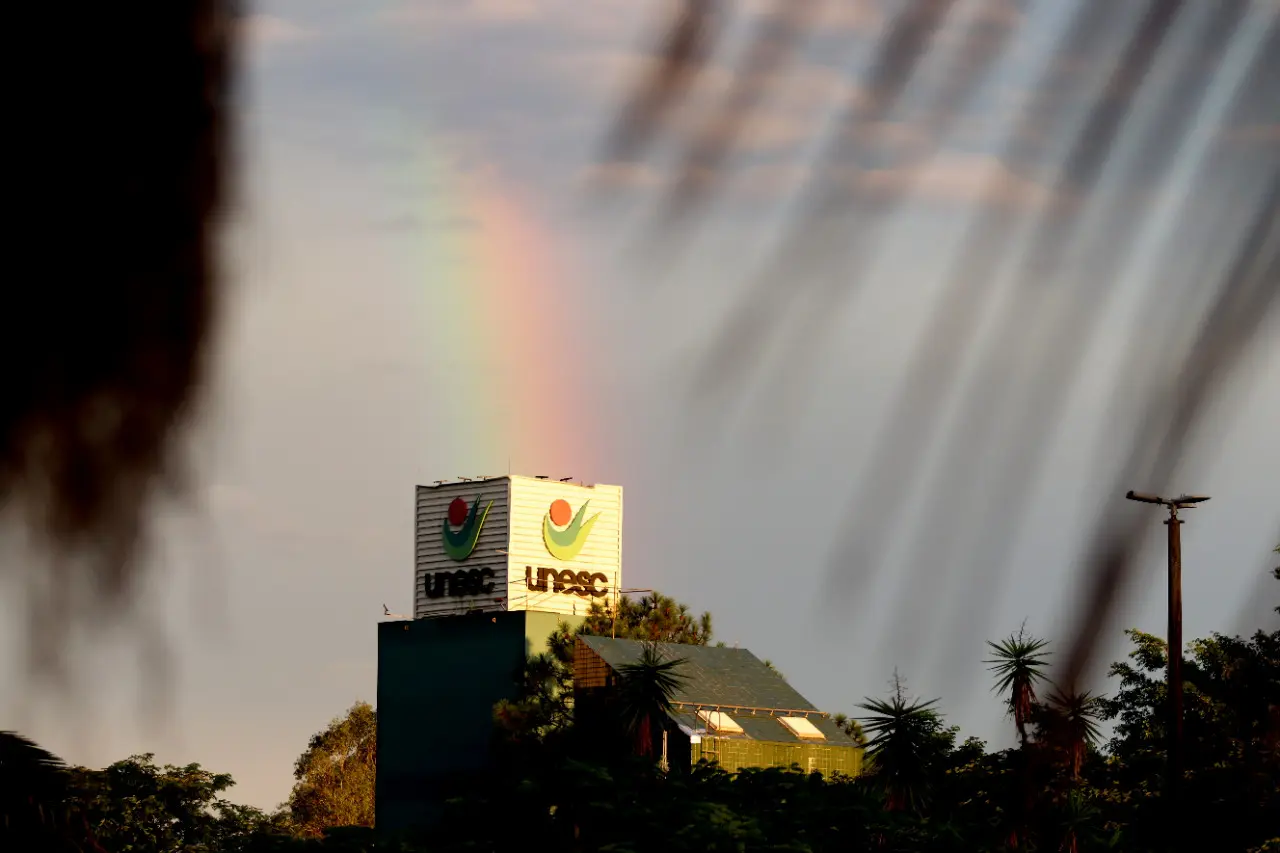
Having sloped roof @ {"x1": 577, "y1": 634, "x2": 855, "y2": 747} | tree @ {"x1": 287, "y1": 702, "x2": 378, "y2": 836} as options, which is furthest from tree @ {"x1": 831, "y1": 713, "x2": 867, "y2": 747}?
tree @ {"x1": 287, "y1": 702, "x2": 378, "y2": 836}

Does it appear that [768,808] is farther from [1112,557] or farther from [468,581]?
[468,581]

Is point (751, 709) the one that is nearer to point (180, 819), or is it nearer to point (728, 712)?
point (728, 712)

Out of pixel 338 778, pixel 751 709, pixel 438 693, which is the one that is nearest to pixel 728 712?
pixel 751 709

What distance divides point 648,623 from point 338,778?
3000 centimetres

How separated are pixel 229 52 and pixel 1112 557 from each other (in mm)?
787

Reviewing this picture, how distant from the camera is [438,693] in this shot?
56.3 m

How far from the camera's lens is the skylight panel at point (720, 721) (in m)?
46.9

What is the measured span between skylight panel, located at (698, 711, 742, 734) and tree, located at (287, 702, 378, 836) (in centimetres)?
3455

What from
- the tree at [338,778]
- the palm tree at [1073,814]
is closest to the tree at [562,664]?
the tree at [338,778]

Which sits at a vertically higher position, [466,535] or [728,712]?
[466,535]

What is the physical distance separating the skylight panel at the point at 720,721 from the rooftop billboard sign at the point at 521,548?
11817 mm

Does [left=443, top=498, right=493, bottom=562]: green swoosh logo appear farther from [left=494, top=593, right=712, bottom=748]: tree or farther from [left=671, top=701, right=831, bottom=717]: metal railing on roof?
[left=671, top=701, right=831, bottom=717]: metal railing on roof

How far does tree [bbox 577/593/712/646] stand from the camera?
56.9 metres

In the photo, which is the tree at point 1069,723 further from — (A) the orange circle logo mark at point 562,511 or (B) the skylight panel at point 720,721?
(A) the orange circle logo mark at point 562,511
